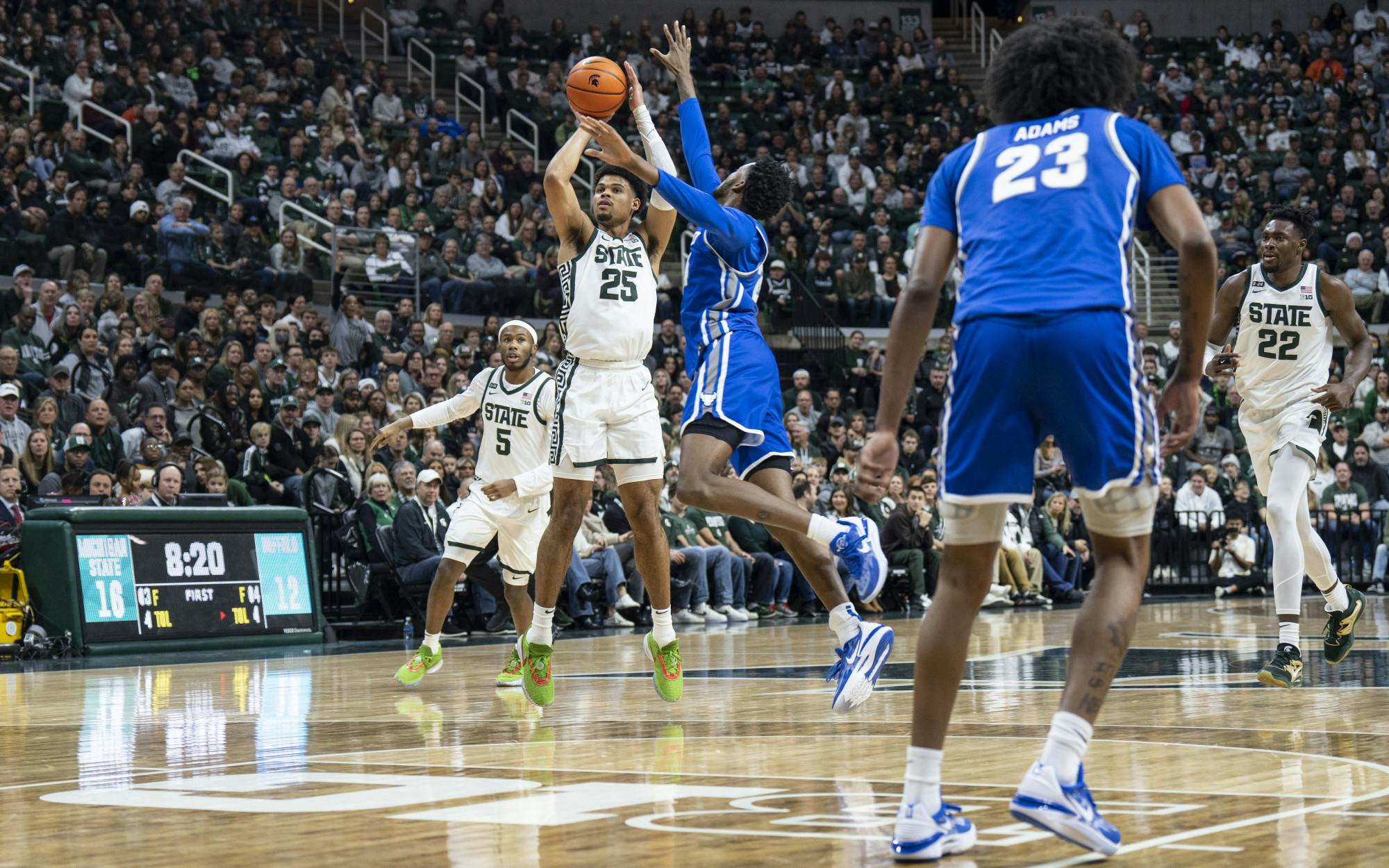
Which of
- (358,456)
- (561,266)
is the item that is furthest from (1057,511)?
(561,266)

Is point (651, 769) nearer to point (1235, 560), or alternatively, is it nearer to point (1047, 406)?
point (1047, 406)

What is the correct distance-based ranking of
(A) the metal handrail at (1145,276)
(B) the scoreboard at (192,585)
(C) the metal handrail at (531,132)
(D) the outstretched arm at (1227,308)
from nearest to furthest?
(D) the outstretched arm at (1227,308)
(B) the scoreboard at (192,585)
(C) the metal handrail at (531,132)
(A) the metal handrail at (1145,276)

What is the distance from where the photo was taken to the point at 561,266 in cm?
688

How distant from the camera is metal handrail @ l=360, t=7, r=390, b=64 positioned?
2541 cm

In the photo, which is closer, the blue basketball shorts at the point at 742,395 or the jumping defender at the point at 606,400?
the blue basketball shorts at the point at 742,395

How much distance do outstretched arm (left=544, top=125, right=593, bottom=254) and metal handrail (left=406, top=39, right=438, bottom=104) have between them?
61.3 ft

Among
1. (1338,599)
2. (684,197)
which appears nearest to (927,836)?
(684,197)

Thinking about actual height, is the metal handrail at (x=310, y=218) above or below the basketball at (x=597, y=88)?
above

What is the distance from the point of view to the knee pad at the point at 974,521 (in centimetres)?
356

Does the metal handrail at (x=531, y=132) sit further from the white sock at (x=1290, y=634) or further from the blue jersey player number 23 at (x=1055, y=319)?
the blue jersey player number 23 at (x=1055, y=319)

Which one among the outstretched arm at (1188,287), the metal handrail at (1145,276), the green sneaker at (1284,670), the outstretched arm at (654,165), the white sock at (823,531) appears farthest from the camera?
the metal handrail at (1145,276)

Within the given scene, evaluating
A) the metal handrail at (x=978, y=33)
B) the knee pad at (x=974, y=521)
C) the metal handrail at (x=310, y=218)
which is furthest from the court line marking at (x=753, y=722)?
the metal handrail at (x=978, y=33)

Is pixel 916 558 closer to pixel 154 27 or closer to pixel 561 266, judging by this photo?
A: pixel 561 266

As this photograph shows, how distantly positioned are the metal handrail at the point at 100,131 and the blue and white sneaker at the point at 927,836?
643 inches
